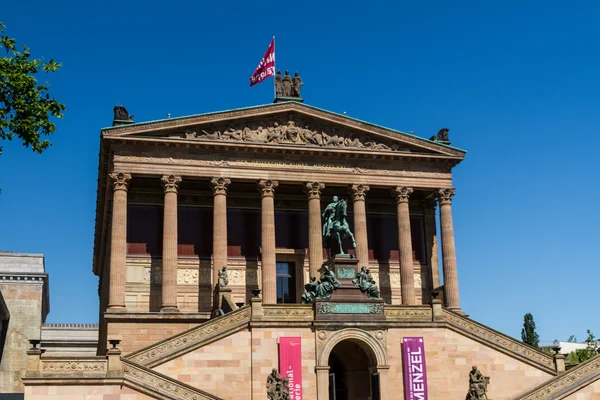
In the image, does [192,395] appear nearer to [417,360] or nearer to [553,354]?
[417,360]

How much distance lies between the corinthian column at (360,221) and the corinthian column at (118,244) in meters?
15.0

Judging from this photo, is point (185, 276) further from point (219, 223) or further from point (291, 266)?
point (291, 266)

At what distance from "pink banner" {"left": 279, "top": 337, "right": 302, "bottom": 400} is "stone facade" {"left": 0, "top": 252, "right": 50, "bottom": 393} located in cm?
4836

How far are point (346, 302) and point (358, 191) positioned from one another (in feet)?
53.6

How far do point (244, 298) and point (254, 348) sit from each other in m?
15.7

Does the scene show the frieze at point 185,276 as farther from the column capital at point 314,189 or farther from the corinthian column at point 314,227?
the column capital at point 314,189

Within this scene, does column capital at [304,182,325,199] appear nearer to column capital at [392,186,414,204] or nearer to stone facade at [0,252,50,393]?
column capital at [392,186,414,204]

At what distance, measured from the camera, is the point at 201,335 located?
36.5m

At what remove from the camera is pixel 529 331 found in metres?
69.2

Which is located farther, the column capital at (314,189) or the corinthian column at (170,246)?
the column capital at (314,189)

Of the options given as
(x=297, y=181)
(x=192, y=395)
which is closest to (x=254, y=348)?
(x=192, y=395)

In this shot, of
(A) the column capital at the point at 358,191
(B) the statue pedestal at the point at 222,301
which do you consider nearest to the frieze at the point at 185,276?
(B) the statue pedestal at the point at 222,301

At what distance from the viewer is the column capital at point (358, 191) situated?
176ft

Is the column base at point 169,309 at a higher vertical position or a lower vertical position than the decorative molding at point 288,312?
higher
